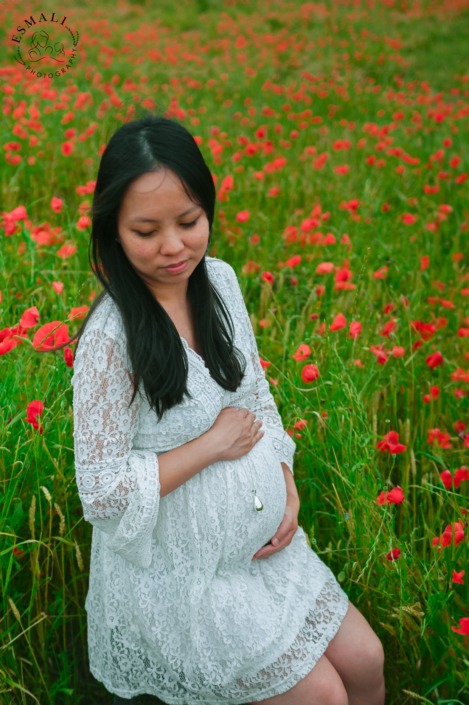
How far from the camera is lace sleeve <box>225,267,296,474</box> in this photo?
1.46 meters

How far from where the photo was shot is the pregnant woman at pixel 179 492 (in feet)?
3.63

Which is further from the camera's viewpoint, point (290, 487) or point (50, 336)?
point (290, 487)

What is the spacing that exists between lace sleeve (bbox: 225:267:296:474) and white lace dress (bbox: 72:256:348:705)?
139 millimetres

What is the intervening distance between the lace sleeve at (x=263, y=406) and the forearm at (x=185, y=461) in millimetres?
263

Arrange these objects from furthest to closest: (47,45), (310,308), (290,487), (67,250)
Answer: (47,45) < (310,308) < (67,250) < (290,487)

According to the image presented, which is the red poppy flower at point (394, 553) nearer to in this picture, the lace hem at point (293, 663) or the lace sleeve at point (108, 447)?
the lace hem at point (293, 663)

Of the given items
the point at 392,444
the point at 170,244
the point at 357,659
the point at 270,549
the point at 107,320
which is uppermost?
the point at 170,244

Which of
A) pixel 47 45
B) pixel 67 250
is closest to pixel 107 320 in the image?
pixel 67 250

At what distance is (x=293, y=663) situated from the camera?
119 centimetres

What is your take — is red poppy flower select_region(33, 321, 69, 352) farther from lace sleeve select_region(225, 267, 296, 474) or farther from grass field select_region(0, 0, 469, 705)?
lace sleeve select_region(225, 267, 296, 474)

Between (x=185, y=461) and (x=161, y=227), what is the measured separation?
18.0 inches

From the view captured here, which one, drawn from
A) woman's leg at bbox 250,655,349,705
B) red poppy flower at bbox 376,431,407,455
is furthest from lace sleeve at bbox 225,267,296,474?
woman's leg at bbox 250,655,349,705

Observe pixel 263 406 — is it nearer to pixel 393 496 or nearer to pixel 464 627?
pixel 393 496

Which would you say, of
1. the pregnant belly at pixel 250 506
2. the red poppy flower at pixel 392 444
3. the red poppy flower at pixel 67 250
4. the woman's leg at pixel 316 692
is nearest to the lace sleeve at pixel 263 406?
the pregnant belly at pixel 250 506
